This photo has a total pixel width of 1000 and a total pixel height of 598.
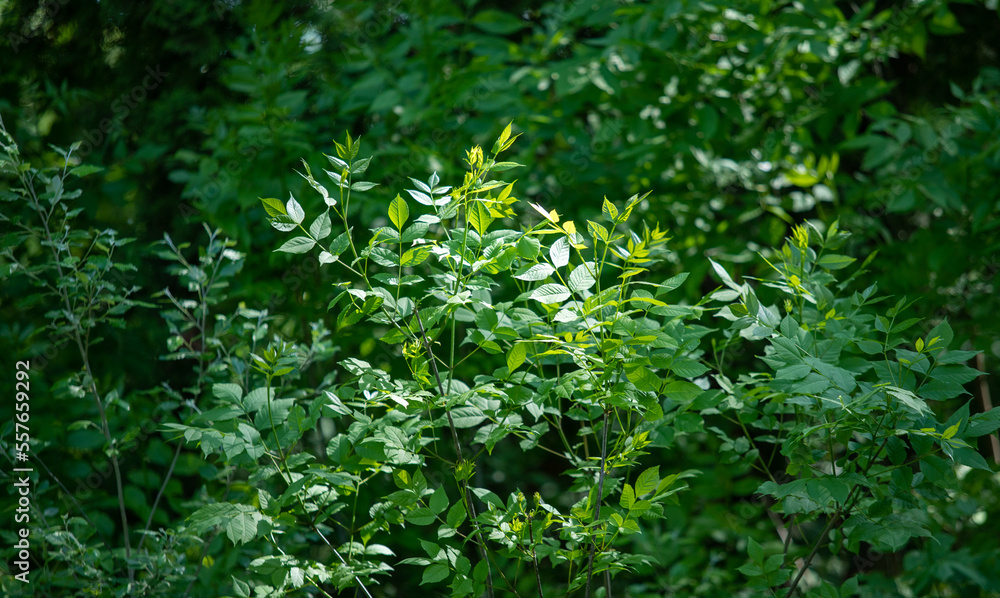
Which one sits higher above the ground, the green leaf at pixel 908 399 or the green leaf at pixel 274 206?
the green leaf at pixel 274 206

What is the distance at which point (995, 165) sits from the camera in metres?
2.26

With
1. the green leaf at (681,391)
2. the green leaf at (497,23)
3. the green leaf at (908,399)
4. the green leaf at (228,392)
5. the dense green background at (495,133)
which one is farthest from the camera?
the green leaf at (497,23)

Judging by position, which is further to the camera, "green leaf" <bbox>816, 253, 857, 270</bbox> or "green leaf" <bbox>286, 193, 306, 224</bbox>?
"green leaf" <bbox>816, 253, 857, 270</bbox>

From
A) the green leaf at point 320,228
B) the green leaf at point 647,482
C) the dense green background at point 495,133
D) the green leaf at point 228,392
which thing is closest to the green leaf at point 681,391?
the green leaf at point 647,482

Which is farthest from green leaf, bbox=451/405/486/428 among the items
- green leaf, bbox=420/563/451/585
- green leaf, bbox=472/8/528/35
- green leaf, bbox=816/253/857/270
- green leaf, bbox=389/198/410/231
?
green leaf, bbox=472/8/528/35

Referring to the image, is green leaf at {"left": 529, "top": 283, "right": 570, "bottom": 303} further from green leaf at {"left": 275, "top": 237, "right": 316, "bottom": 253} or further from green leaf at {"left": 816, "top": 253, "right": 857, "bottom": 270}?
green leaf at {"left": 816, "top": 253, "right": 857, "bottom": 270}

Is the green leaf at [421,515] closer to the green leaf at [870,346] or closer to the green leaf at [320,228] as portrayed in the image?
the green leaf at [320,228]

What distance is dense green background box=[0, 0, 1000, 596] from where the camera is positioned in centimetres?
223

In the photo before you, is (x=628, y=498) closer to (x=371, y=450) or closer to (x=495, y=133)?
(x=371, y=450)

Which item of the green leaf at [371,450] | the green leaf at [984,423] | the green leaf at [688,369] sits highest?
the green leaf at [688,369]

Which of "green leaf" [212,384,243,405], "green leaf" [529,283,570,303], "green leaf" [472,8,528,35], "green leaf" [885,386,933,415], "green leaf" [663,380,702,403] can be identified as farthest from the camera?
"green leaf" [472,8,528,35]

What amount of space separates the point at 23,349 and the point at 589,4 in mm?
2051

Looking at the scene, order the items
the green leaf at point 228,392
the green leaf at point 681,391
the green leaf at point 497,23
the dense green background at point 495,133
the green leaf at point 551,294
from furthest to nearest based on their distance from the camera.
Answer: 1. the green leaf at point 497,23
2. the dense green background at point 495,133
3. the green leaf at point 228,392
4. the green leaf at point 681,391
5. the green leaf at point 551,294

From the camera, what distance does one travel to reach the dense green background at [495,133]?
2227mm
